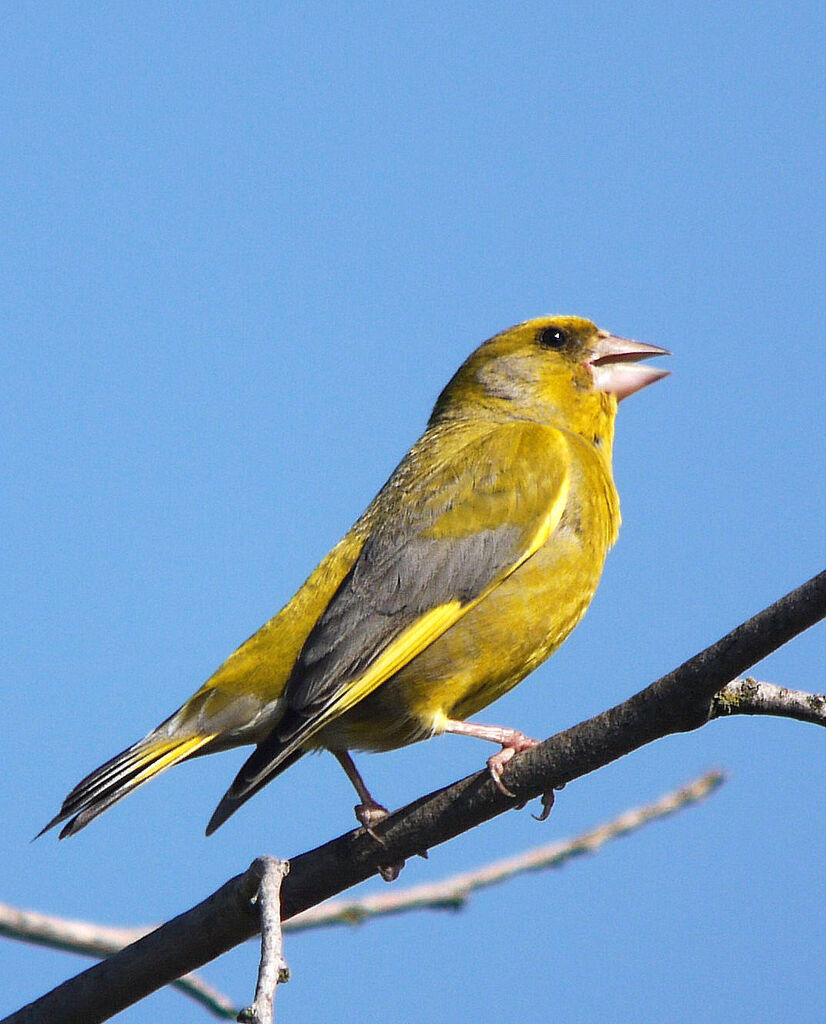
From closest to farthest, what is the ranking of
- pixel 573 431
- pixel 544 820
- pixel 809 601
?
pixel 809 601 → pixel 544 820 → pixel 573 431

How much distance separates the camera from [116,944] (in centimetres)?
468

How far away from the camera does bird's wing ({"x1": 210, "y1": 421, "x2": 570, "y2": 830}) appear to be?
15.3 ft

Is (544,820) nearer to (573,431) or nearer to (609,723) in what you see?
(609,723)

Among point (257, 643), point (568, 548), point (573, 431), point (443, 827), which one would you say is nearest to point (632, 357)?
point (573, 431)

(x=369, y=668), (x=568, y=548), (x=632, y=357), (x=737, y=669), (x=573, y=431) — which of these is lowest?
(x=737, y=669)

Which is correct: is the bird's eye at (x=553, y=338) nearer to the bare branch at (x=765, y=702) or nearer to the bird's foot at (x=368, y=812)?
the bird's foot at (x=368, y=812)

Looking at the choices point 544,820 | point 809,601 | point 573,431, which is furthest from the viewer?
point 573,431

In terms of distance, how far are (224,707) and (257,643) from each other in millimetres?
307

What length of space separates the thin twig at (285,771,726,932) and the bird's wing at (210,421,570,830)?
56cm

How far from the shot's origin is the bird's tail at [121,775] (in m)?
4.45

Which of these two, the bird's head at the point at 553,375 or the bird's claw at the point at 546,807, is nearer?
the bird's claw at the point at 546,807

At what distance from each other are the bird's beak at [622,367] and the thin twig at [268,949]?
3.23 meters

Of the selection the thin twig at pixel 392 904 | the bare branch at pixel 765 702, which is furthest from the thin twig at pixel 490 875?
the bare branch at pixel 765 702

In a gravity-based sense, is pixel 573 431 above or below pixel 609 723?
above
